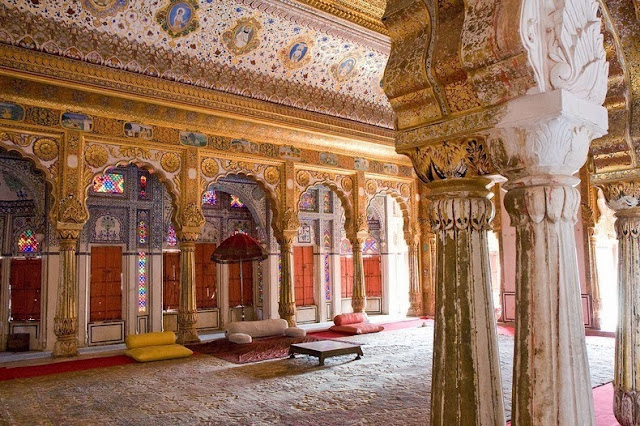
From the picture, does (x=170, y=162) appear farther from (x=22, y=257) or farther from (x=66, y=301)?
(x=22, y=257)

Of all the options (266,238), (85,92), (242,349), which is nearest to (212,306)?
(266,238)

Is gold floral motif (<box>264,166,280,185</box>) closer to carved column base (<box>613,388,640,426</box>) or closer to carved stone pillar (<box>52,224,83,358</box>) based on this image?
carved stone pillar (<box>52,224,83,358</box>)

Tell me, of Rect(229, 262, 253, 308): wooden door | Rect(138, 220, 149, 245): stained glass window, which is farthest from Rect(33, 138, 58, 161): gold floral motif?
Rect(229, 262, 253, 308): wooden door

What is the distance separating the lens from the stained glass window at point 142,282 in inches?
418

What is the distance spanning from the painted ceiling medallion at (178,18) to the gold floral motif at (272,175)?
10.5ft

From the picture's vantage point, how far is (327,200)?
45.4 feet

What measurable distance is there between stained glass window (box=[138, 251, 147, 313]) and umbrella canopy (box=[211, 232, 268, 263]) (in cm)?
153

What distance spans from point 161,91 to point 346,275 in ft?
25.6

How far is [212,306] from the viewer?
39.2 ft

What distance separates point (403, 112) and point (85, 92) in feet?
23.0

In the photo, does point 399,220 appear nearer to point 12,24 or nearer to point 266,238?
point 266,238

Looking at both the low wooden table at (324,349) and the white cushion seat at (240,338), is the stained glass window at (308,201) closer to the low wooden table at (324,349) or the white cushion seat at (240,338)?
the white cushion seat at (240,338)

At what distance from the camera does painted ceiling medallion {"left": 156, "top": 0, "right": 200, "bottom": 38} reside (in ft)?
25.8

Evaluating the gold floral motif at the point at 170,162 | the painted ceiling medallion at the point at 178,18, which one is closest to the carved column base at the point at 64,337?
the gold floral motif at the point at 170,162
